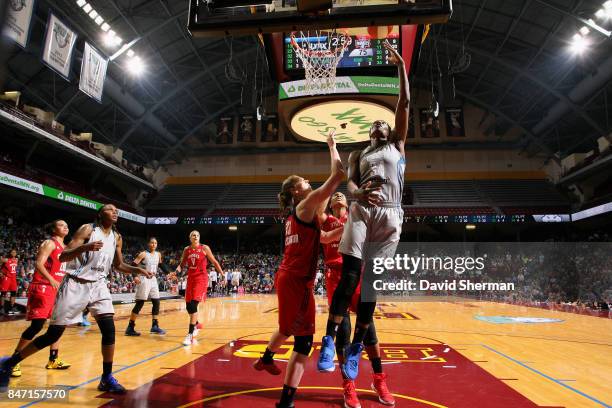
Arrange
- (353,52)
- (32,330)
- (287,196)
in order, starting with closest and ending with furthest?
(287,196), (32,330), (353,52)

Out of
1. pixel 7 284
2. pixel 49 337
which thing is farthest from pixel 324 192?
pixel 7 284

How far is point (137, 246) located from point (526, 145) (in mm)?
27961

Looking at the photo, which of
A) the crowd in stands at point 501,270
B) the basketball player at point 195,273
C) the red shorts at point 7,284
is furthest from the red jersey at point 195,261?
the crowd in stands at point 501,270

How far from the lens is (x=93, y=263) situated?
4121mm

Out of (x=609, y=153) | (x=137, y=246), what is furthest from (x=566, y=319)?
(x=137, y=246)

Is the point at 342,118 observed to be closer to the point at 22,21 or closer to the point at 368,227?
the point at 368,227

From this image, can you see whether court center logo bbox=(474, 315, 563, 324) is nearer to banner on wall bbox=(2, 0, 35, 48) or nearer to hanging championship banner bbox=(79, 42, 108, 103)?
banner on wall bbox=(2, 0, 35, 48)

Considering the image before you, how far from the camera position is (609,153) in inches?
Result: 786

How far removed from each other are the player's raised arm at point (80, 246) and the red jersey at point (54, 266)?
5.29 ft

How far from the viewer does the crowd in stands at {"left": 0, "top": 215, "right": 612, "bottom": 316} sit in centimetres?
1767

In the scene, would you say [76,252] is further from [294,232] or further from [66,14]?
[66,14]

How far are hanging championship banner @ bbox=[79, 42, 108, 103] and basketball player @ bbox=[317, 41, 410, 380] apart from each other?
15534 mm

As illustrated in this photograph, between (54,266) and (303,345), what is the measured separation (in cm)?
465

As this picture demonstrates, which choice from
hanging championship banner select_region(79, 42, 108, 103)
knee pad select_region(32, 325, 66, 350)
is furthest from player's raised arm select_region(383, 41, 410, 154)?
hanging championship banner select_region(79, 42, 108, 103)
